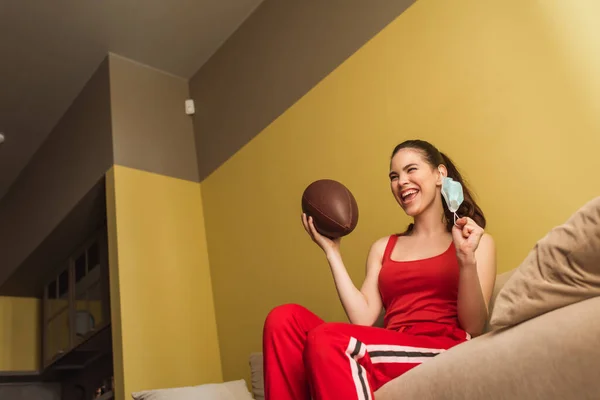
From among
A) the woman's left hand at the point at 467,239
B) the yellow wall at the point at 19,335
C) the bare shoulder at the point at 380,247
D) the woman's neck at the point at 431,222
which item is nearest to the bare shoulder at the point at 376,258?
the bare shoulder at the point at 380,247

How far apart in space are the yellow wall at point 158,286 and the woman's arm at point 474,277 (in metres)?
1.70

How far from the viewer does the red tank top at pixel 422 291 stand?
1.63 meters

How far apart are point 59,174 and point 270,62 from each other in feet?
5.22

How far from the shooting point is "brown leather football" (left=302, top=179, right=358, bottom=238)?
1.74m

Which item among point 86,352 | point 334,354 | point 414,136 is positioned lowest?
point 334,354

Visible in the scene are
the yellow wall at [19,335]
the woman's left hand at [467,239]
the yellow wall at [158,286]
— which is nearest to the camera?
the woman's left hand at [467,239]

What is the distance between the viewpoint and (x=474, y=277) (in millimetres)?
1451

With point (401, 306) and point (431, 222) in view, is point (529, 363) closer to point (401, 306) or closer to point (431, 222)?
point (401, 306)

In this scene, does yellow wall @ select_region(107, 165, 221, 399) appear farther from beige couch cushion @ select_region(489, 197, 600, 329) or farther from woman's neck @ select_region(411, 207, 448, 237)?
beige couch cushion @ select_region(489, 197, 600, 329)

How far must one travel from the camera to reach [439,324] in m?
1.58

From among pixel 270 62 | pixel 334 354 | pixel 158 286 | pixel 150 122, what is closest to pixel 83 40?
pixel 150 122

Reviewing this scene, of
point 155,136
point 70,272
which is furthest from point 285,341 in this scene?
point 70,272

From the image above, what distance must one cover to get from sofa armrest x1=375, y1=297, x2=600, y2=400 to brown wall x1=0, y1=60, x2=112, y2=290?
→ 2.51 meters

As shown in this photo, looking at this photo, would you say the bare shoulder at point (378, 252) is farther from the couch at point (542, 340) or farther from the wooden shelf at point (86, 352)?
the wooden shelf at point (86, 352)
